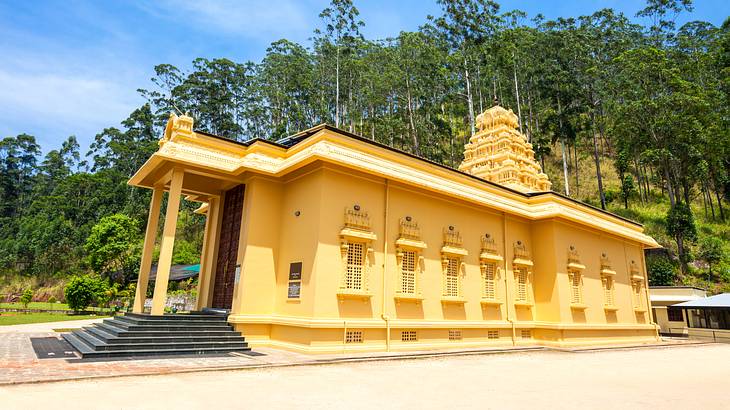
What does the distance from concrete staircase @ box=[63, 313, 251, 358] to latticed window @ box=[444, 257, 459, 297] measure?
21.7ft

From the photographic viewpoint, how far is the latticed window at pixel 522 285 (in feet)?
53.2

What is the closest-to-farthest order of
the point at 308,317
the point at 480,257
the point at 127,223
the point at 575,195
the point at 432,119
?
the point at 308,317
the point at 480,257
the point at 127,223
the point at 432,119
the point at 575,195

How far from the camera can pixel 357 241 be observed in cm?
1182

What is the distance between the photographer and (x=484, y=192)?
51.2ft

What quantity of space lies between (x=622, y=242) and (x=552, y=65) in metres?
25.9

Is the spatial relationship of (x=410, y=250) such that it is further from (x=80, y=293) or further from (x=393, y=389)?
(x=80, y=293)

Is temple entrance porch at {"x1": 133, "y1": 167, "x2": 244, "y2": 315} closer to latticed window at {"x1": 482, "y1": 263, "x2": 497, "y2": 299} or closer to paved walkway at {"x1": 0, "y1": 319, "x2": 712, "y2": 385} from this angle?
paved walkway at {"x1": 0, "y1": 319, "x2": 712, "y2": 385}

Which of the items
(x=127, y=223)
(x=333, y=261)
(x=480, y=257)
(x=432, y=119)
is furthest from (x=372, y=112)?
(x=333, y=261)

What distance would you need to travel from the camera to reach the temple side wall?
11.2 metres

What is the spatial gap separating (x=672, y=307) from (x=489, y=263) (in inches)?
713

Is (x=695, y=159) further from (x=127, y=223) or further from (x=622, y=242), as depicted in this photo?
(x=127, y=223)

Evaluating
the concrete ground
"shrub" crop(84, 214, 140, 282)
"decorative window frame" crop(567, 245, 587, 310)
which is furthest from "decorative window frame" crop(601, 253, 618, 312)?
"shrub" crop(84, 214, 140, 282)

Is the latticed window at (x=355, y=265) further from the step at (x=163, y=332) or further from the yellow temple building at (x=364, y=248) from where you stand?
the step at (x=163, y=332)

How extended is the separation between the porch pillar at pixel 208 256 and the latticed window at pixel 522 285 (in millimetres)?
11156
